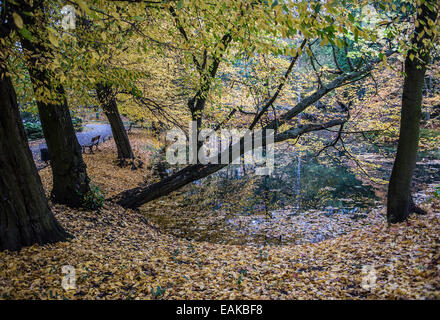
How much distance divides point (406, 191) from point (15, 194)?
25.3ft

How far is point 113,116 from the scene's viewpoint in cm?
1308

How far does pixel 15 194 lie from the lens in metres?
4.27

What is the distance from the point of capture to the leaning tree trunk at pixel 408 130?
5.52 m

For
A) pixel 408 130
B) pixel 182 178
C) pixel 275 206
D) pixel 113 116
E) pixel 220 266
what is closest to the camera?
pixel 220 266

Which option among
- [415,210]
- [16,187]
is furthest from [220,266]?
[415,210]

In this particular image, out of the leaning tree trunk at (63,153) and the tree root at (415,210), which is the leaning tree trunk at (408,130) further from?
the leaning tree trunk at (63,153)

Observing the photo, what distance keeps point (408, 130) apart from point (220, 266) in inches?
194

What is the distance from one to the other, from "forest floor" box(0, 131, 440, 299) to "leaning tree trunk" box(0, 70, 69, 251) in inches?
10.3

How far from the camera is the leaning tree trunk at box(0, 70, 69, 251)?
13.4ft

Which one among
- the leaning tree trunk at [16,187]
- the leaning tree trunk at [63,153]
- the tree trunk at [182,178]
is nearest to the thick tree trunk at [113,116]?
the leaning tree trunk at [63,153]

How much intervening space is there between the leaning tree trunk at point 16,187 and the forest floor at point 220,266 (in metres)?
0.26

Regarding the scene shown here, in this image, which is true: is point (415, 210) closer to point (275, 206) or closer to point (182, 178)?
point (275, 206)

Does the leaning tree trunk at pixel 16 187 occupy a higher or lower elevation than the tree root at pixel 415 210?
higher
